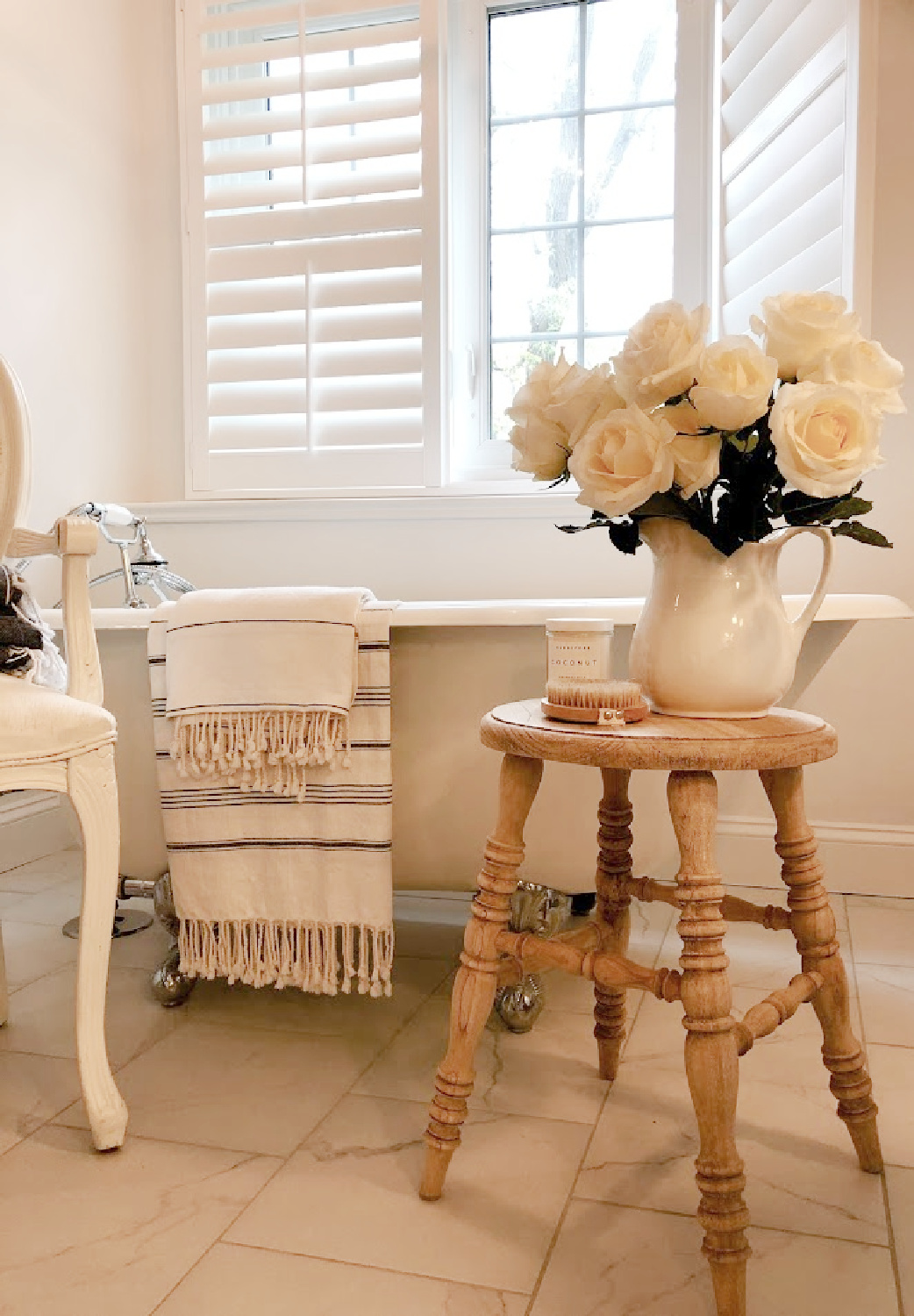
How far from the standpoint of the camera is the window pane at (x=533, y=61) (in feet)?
8.96

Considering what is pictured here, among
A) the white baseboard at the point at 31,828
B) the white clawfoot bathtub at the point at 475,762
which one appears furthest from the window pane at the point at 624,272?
the white baseboard at the point at 31,828

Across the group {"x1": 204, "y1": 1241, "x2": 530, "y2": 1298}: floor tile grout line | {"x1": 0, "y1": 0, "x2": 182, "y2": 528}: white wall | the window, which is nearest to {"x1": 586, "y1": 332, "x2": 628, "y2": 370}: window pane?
the window

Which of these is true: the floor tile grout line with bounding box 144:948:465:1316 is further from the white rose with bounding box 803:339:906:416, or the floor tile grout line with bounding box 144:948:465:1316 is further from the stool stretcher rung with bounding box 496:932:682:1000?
the white rose with bounding box 803:339:906:416

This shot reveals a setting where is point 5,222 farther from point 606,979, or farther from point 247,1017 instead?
point 606,979

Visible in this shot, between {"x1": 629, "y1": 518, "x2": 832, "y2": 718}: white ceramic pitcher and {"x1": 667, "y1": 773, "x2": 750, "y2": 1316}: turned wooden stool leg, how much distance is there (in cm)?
13

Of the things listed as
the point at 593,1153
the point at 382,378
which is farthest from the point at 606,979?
the point at 382,378

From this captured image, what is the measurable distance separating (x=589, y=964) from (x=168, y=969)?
2.86ft

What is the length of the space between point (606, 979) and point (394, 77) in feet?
7.20

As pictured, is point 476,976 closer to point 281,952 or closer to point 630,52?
point 281,952

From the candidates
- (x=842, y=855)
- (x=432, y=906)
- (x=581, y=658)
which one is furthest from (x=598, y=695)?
(x=842, y=855)

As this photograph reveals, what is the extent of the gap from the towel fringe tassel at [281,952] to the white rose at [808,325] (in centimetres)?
100

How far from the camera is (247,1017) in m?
1.78

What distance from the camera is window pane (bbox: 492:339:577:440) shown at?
2811 millimetres

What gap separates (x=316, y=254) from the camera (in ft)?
8.76
